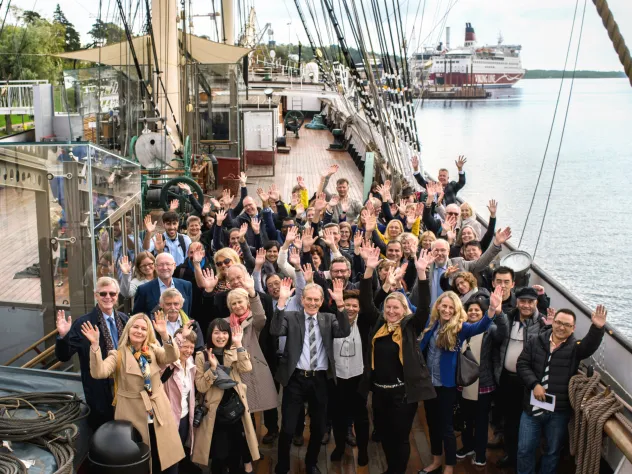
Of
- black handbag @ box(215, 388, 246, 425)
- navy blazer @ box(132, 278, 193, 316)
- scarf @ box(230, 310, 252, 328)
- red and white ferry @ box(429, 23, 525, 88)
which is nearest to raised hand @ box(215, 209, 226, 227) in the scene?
navy blazer @ box(132, 278, 193, 316)

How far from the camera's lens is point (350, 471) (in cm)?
539

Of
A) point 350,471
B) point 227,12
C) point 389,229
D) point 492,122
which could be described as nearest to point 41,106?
point 389,229

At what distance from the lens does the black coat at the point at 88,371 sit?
464 centimetres

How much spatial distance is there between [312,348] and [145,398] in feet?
3.68

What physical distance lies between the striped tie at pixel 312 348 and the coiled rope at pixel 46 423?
4.59ft

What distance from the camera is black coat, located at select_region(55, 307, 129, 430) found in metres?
4.64

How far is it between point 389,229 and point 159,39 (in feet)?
26.1

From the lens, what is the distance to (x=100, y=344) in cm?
471

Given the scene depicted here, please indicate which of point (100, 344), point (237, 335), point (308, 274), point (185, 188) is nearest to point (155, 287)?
point (100, 344)

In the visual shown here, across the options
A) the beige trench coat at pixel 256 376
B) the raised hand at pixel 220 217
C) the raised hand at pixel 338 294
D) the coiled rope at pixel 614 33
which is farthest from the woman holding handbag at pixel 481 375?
the raised hand at pixel 220 217

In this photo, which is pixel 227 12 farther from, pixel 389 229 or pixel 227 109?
pixel 389 229

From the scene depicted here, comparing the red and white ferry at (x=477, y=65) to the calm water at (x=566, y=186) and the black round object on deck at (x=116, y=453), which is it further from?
the black round object on deck at (x=116, y=453)

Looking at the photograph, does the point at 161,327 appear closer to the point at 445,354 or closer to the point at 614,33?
the point at 445,354

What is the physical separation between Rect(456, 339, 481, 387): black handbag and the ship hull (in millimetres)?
89404
